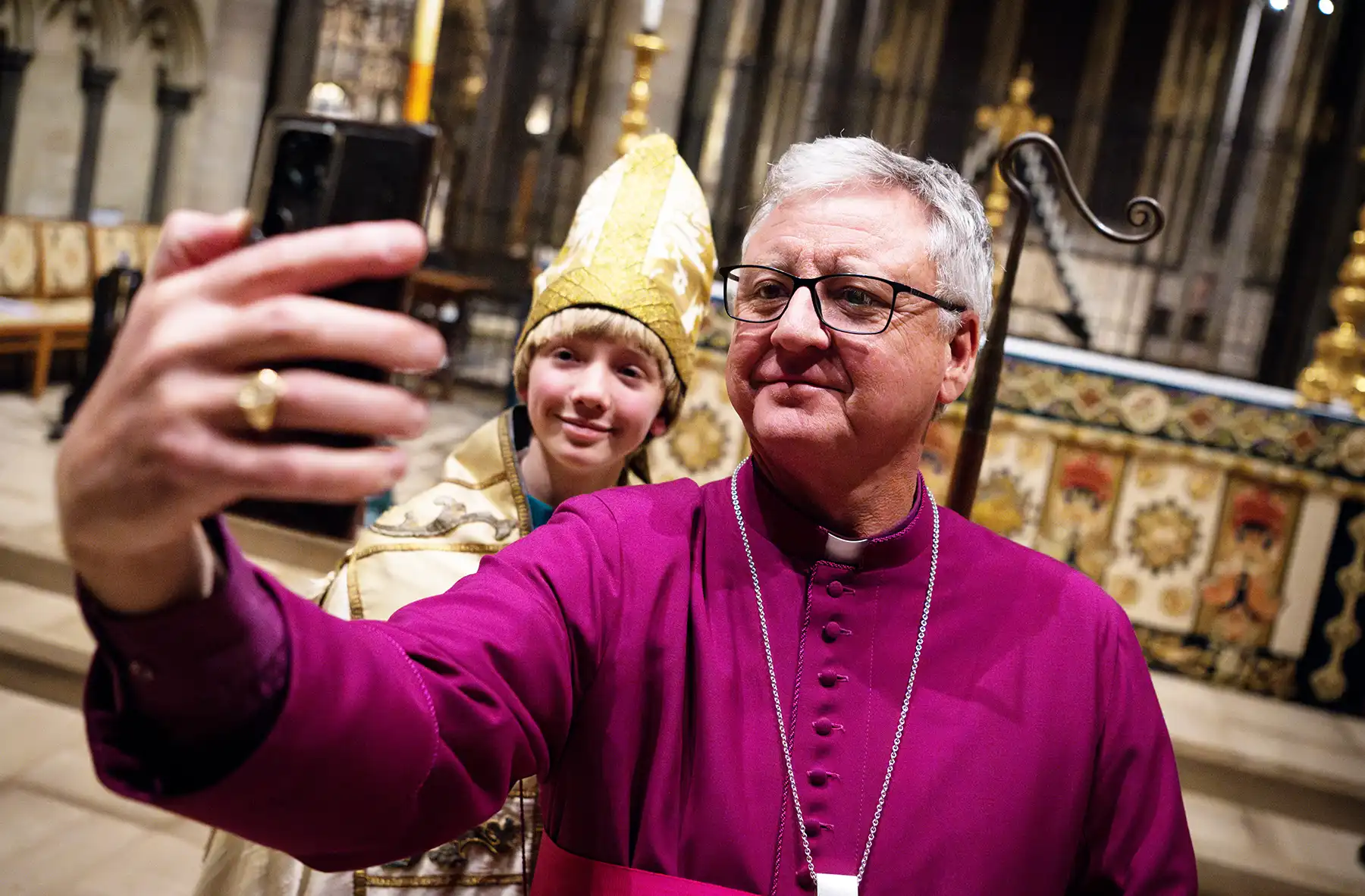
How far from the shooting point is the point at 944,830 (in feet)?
4.14

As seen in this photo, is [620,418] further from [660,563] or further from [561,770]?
[561,770]

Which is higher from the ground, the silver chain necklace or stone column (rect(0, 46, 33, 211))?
stone column (rect(0, 46, 33, 211))

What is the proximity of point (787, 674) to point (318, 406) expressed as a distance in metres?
0.89

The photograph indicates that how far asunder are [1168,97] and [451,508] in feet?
43.9

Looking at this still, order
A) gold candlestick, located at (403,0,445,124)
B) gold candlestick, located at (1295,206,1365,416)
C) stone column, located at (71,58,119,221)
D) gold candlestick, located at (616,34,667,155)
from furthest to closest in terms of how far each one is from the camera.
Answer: stone column, located at (71,58,119,221)
gold candlestick, located at (1295,206,1365,416)
gold candlestick, located at (616,34,667,155)
gold candlestick, located at (403,0,445,124)

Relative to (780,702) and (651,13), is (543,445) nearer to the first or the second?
(780,702)

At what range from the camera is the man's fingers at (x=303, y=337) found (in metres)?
0.58

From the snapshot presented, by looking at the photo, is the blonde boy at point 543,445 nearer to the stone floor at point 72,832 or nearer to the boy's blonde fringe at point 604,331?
the boy's blonde fringe at point 604,331

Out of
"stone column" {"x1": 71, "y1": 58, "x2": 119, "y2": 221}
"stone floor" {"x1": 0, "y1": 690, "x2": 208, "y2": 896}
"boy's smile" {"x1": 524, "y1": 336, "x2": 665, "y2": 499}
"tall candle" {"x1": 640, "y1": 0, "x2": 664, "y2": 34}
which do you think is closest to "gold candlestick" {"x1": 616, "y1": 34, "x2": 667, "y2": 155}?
"tall candle" {"x1": 640, "y1": 0, "x2": 664, "y2": 34}

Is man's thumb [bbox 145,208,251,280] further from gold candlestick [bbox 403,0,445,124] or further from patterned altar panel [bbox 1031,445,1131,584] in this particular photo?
patterned altar panel [bbox 1031,445,1131,584]

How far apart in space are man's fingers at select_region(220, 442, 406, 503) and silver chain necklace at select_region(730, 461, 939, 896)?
0.80 meters

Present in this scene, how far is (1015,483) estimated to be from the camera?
15.3 feet

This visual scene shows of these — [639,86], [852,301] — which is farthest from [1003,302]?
[639,86]

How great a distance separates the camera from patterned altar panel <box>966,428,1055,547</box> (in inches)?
183
